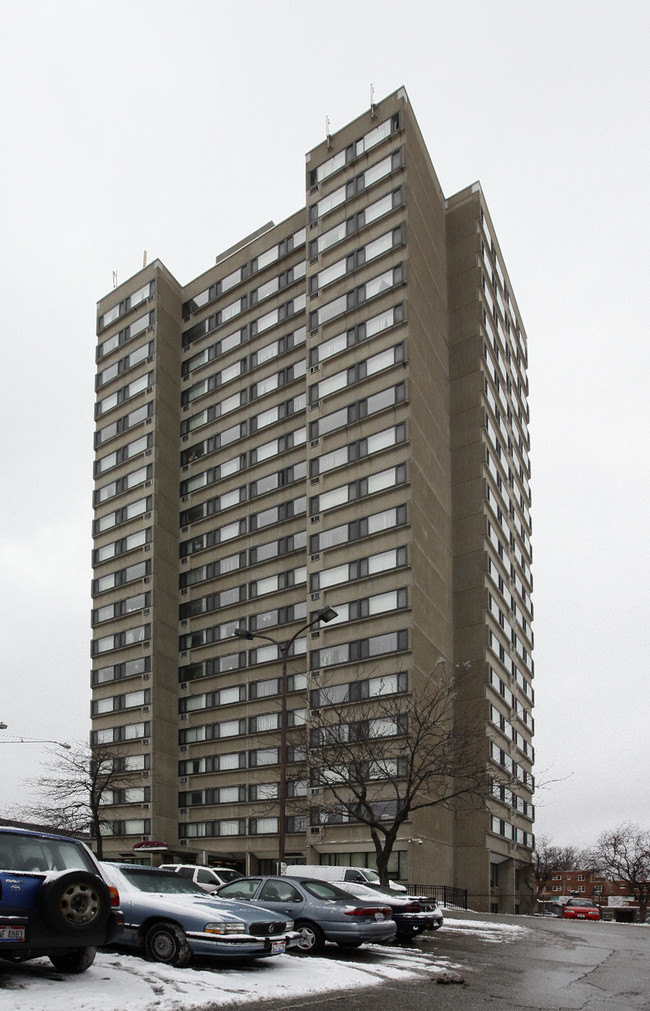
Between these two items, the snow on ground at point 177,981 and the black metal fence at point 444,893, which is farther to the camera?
the black metal fence at point 444,893

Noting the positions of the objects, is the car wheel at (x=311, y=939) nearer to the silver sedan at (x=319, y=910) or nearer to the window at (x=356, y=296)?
the silver sedan at (x=319, y=910)

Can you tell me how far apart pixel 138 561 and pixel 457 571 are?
A: 2244 cm

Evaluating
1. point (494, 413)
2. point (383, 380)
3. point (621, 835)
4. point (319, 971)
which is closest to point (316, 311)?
point (383, 380)

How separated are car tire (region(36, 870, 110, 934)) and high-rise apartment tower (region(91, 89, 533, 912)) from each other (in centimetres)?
4030

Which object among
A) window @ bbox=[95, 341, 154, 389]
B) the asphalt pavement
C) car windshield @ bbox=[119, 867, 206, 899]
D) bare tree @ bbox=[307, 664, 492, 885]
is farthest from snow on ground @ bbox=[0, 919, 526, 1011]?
window @ bbox=[95, 341, 154, 389]

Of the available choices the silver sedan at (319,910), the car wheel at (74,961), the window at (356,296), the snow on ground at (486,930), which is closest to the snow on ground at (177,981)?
the car wheel at (74,961)

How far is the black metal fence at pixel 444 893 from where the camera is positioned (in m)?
47.0

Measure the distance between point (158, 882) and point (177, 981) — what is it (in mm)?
3204

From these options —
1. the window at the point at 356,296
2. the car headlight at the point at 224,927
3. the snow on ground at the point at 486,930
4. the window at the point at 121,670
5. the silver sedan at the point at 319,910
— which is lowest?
the snow on ground at the point at 486,930

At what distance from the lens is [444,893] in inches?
1971

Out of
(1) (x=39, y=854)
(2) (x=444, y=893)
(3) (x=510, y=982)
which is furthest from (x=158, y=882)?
(2) (x=444, y=893)

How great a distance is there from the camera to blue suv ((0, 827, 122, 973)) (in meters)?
10.5

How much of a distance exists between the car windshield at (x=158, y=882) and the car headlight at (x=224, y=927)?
4.19 feet

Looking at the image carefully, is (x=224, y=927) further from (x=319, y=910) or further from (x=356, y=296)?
(x=356, y=296)
